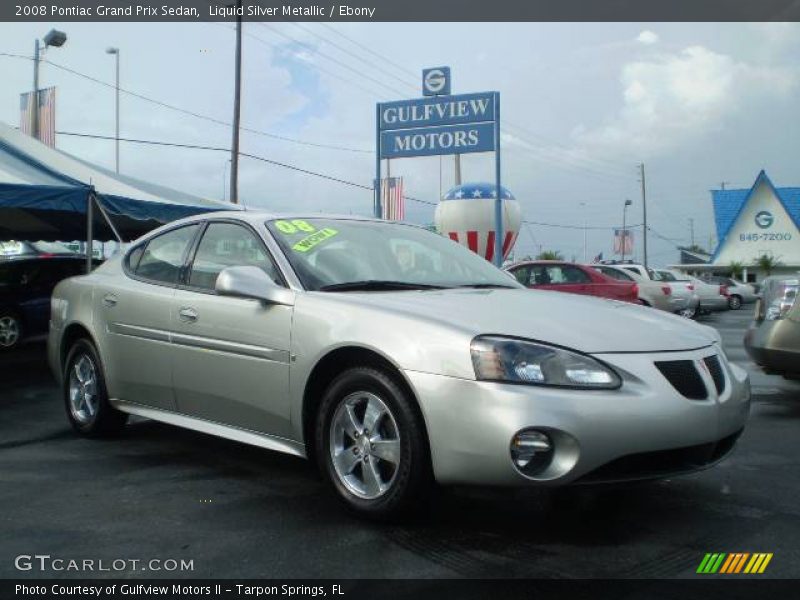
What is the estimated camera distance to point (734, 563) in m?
3.19

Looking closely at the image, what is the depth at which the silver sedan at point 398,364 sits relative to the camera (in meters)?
3.22

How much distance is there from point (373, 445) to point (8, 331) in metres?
9.72

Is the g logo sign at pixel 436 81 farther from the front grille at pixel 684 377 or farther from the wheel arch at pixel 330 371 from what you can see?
the front grille at pixel 684 377

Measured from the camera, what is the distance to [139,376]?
4938mm

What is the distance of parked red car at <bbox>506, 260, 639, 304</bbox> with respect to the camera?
16.0m

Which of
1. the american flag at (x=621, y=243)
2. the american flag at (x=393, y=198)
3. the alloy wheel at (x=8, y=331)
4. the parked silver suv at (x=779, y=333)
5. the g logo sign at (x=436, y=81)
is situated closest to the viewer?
the parked silver suv at (x=779, y=333)

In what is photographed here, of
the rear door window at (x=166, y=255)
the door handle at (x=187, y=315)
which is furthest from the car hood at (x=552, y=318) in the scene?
the rear door window at (x=166, y=255)

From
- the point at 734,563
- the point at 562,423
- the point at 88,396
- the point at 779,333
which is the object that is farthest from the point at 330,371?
the point at 779,333

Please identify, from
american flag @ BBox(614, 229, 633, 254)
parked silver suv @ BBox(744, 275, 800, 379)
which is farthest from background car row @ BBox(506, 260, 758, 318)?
american flag @ BBox(614, 229, 633, 254)

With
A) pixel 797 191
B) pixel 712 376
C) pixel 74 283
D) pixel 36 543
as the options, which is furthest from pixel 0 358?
pixel 797 191

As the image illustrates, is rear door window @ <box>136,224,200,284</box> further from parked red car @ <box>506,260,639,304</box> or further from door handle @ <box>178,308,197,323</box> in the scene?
parked red car @ <box>506,260,639,304</box>

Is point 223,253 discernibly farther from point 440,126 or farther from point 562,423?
point 440,126

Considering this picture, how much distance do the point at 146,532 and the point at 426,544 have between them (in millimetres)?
1192

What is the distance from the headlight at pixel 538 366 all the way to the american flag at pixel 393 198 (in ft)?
85.7
